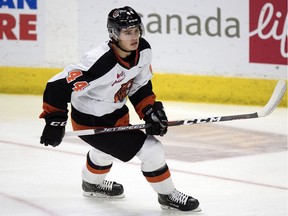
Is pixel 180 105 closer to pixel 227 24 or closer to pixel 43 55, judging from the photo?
pixel 227 24

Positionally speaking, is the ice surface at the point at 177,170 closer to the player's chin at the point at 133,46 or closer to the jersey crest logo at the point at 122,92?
the jersey crest logo at the point at 122,92

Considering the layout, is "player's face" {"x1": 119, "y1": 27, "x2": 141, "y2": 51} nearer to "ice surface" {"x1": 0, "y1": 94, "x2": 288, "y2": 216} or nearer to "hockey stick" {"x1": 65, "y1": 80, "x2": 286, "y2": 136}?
"hockey stick" {"x1": 65, "y1": 80, "x2": 286, "y2": 136}

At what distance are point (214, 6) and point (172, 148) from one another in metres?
1.64

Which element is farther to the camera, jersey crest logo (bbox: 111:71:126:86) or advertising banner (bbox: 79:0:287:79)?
advertising banner (bbox: 79:0:287:79)

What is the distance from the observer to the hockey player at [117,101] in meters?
3.60

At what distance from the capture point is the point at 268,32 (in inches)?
252

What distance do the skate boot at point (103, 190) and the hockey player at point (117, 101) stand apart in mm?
162

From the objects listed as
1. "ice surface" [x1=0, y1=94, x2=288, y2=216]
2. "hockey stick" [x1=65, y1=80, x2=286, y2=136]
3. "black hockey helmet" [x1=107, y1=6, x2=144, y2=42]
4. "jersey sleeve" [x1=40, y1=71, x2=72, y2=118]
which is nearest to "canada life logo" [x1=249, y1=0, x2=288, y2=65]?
"ice surface" [x1=0, y1=94, x2=288, y2=216]

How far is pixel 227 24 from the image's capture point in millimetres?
6453

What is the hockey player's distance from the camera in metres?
3.60

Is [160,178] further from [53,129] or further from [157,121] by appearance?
[53,129]

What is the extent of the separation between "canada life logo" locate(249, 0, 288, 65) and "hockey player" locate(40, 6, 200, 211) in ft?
8.88

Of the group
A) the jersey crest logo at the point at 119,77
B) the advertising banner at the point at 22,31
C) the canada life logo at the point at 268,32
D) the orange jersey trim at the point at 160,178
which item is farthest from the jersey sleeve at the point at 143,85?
the advertising banner at the point at 22,31

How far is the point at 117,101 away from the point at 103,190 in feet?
1.52
